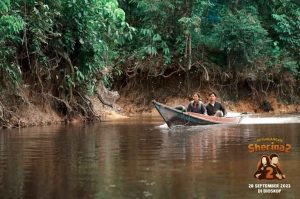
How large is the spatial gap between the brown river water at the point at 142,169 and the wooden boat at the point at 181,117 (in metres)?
5.62

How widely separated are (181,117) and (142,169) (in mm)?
10703

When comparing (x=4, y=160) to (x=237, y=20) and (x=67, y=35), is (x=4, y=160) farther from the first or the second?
(x=237, y=20)

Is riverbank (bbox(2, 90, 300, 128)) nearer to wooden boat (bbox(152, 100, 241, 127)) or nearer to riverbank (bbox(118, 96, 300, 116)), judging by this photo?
riverbank (bbox(118, 96, 300, 116))

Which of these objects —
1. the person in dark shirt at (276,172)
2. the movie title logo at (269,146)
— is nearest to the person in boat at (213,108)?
the movie title logo at (269,146)

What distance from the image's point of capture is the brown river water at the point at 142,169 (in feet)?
21.5

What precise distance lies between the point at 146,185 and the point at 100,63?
16.8 m

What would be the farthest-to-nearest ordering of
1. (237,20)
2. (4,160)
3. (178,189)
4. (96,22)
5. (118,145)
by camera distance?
(237,20) < (96,22) < (118,145) < (4,160) < (178,189)

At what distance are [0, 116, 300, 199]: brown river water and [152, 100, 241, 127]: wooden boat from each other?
562 cm

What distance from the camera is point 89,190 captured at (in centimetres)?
669

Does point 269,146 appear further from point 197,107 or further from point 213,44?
point 213,44

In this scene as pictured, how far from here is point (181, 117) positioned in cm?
1891

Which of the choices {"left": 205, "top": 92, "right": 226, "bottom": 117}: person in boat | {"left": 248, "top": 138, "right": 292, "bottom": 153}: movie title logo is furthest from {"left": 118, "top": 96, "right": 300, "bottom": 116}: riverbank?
{"left": 248, "top": 138, "right": 292, "bottom": 153}: movie title logo

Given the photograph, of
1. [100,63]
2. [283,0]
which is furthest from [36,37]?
[283,0]

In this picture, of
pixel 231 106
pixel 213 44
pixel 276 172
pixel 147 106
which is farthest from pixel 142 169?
pixel 231 106
